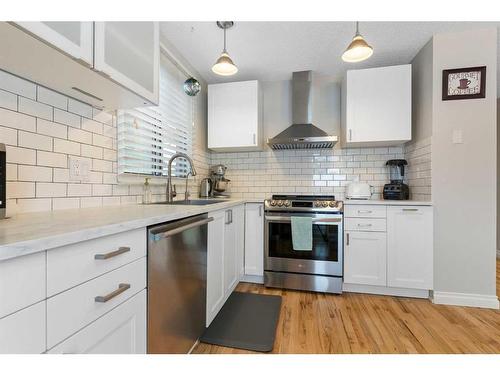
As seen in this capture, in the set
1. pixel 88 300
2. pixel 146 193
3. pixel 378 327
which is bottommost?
pixel 378 327

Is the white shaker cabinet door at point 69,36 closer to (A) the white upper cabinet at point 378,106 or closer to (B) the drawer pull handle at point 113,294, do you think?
(B) the drawer pull handle at point 113,294

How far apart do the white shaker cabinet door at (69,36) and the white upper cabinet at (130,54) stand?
0.12 feet

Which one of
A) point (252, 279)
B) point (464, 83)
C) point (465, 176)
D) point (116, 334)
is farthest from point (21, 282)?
point (464, 83)

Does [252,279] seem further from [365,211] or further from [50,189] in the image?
A: [50,189]

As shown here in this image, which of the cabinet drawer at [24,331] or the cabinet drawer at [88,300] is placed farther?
the cabinet drawer at [88,300]

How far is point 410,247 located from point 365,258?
40 centimetres

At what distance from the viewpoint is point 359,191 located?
103 inches

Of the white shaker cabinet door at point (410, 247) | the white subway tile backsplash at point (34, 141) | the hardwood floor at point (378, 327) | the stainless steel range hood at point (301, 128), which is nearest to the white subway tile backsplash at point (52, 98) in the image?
the white subway tile backsplash at point (34, 141)

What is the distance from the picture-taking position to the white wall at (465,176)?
203cm

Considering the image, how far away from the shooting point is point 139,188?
1837 mm

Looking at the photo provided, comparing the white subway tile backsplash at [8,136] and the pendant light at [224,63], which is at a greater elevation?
the pendant light at [224,63]

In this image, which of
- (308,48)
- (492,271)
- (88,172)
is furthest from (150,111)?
(492,271)

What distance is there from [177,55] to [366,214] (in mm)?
2390

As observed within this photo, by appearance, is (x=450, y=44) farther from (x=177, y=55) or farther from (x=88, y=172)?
(x=88, y=172)
